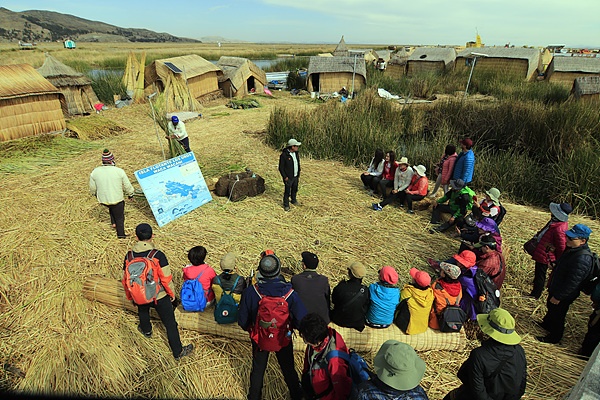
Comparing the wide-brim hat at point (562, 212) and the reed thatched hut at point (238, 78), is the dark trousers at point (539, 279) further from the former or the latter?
the reed thatched hut at point (238, 78)

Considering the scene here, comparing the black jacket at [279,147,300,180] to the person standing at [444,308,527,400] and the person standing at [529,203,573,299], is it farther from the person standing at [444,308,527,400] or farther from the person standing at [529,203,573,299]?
the person standing at [444,308,527,400]

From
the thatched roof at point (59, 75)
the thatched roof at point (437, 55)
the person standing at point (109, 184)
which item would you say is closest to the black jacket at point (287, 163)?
the person standing at point (109, 184)

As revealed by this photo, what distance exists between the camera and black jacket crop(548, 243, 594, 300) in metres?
3.12

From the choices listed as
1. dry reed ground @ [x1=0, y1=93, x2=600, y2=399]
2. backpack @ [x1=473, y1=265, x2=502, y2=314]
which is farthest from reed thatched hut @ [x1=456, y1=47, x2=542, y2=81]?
backpack @ [x1=473, y1=265, x2=502, y2=314]

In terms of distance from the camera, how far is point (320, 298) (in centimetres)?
310

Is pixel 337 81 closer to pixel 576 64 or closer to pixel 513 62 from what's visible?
pixel 513 62

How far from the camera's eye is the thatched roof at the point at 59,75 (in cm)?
1260

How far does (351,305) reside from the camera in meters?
3.16

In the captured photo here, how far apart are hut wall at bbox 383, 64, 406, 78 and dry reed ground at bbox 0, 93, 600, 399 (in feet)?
63.8

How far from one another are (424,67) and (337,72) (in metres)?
8.90

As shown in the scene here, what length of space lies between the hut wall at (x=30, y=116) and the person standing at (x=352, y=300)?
10.7m

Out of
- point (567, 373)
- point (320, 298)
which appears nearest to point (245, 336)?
point (320, 298)

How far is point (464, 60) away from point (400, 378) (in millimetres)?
27597

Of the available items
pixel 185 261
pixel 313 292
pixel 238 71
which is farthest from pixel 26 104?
pixel 238 71
